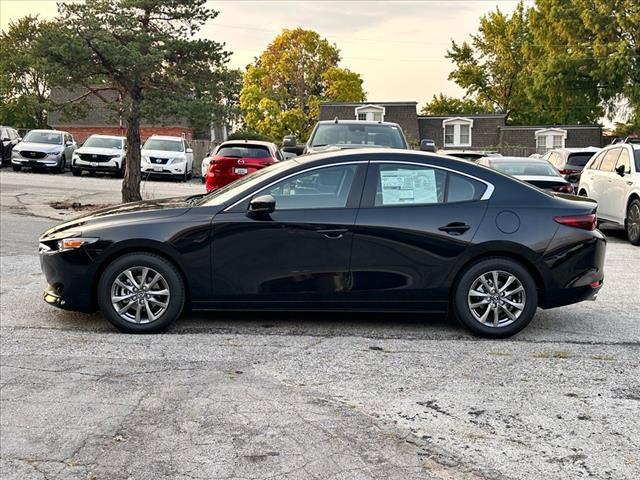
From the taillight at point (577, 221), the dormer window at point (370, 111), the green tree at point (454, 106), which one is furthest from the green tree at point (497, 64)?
the taillight at point (577, 221)

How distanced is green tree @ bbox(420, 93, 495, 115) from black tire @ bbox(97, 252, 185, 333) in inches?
2558

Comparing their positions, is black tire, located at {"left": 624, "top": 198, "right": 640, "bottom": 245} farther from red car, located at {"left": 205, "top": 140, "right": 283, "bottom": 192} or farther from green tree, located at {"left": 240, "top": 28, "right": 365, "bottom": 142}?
green tree, located at {"left": 240, "top": 28, "right": 365, "bottom": 142}

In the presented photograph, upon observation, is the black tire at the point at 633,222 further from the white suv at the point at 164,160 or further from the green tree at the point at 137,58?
the white suv at the point at 164,160

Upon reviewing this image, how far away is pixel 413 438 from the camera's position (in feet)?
14.2

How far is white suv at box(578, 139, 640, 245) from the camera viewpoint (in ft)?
43.6

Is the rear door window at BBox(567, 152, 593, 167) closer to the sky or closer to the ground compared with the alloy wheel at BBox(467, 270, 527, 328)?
closer to the sky

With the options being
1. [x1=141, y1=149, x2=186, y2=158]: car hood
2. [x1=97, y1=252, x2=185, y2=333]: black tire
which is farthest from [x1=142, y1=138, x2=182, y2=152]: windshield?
[x1=97, y1=252, x2=185, y2=333]: black tire

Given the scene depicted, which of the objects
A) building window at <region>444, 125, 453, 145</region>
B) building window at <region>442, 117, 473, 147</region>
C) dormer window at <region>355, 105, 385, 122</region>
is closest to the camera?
dormer window at <region>355, 105, 385, 122</region>

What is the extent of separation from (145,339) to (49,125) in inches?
2126

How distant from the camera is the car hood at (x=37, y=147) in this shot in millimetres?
29203

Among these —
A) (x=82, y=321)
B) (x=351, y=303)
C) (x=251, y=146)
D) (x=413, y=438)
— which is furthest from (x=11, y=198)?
(x=413, y=438)

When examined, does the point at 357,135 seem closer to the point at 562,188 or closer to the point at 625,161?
the point at 562,188

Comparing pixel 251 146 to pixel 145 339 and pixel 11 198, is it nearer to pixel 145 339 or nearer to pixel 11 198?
pixel 11 198

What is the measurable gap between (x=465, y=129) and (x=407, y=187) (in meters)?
50.2
